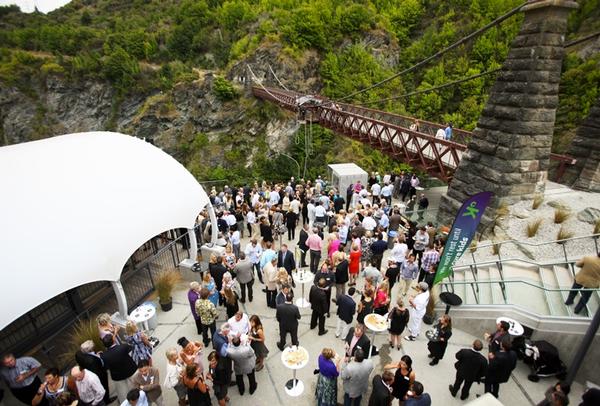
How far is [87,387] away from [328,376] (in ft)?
12.0

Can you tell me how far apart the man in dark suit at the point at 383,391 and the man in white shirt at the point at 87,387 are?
4158mm

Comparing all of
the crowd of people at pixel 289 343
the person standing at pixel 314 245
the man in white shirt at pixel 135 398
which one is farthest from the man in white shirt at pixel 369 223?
the man in white shirt at pixel 135 398

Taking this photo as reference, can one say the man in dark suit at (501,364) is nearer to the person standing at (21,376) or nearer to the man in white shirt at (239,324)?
the man in white shirt at (239,324)

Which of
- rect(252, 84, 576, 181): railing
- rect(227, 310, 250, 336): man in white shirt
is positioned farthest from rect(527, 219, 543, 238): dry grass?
rect(227, 310, 250, 336): man in white shirt

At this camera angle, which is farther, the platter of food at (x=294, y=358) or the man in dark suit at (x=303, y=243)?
the man in dark suit at (x=303, y=243)

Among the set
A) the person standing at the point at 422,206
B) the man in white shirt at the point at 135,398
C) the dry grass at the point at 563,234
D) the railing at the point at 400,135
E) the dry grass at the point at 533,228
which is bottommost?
the person standing at the point at 422,206

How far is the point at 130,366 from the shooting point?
5.30 metres

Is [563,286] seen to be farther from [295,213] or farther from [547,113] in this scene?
[295,213]

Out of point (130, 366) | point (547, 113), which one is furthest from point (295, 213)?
point (547, 113)

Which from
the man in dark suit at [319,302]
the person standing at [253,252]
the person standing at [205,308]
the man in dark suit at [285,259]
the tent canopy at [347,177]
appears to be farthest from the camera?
the tent canopy at [347,177]

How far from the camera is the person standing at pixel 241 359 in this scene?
17.1 ft

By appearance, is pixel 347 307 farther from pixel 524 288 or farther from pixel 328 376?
pixel 524 288

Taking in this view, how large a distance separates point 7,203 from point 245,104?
96.9 ft

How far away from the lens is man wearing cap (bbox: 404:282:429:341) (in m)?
Result: 6.64
